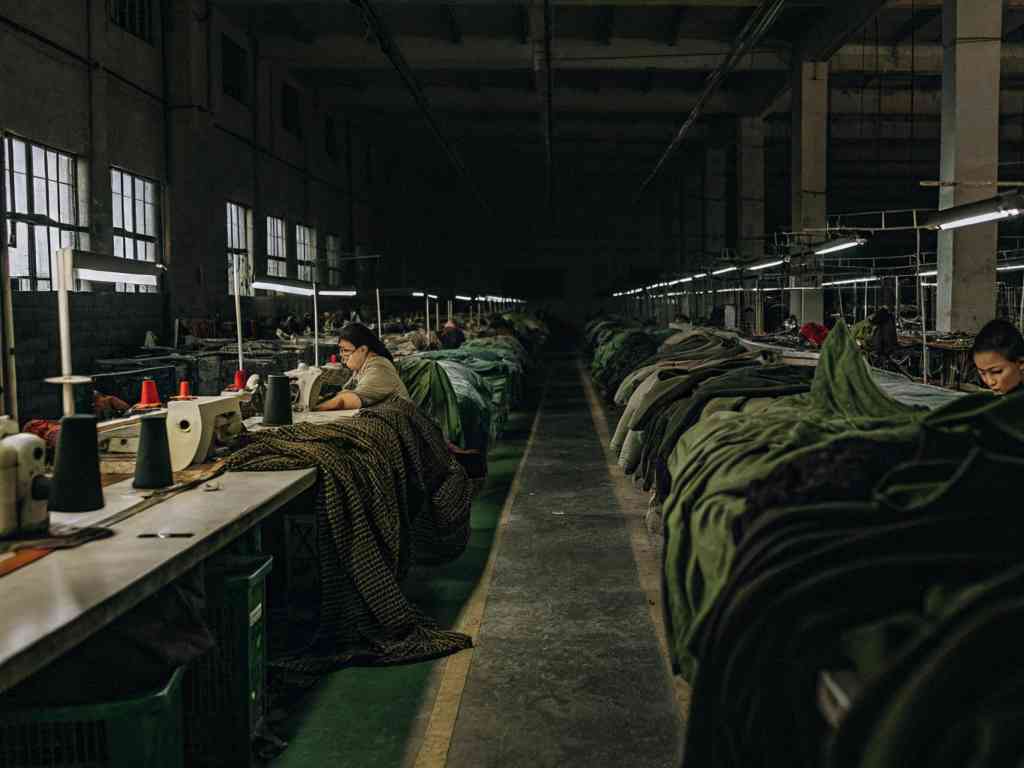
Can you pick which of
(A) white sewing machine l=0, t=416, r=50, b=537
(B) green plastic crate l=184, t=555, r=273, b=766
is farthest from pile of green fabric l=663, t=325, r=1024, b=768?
(A) white sewing machine l=0, t=416, r=50, b=537

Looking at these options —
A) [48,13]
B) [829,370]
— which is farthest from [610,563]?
[48,13]

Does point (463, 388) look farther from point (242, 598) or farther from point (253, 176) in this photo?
point (253, 176)

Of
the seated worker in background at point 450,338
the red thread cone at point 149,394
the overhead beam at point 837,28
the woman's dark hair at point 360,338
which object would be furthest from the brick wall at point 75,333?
the overhead beam at point 837,28

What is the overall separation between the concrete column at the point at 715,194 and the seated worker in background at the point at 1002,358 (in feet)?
63.2

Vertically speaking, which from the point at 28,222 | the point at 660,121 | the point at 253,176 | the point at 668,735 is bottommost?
the point at 668,735

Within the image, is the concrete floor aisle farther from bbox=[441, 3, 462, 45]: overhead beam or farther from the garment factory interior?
bbox=[441, 3, 462, 45]: overhead beam

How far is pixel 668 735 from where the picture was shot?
3295mm

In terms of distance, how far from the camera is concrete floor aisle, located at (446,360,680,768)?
10.6 feet

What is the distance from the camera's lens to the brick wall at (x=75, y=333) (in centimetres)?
894

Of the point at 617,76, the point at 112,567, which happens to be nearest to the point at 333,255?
the point at 617,76

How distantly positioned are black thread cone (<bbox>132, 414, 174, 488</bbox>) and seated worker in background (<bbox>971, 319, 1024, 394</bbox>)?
134 inches

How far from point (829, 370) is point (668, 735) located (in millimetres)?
1373

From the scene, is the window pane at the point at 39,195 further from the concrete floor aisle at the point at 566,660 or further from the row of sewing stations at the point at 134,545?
the row of sewing stations at the point at 134,545

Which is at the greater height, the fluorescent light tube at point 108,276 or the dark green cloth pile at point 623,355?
the fluorescent light tube at point 108,276
